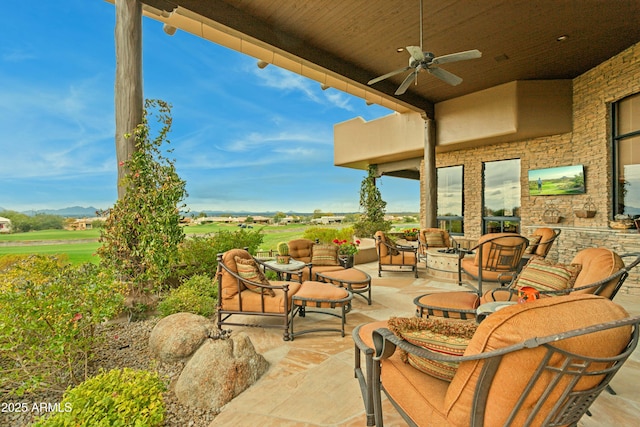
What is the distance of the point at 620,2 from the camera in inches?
195

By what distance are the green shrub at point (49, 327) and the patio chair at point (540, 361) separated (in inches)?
96.5

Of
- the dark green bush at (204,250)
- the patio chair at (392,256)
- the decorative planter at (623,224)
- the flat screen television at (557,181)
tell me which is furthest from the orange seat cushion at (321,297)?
the flat screen television at (557,181)

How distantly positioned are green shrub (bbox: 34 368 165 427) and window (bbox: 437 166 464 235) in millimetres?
10522

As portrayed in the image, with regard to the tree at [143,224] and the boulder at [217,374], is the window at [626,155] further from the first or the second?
the tree at [143,224]

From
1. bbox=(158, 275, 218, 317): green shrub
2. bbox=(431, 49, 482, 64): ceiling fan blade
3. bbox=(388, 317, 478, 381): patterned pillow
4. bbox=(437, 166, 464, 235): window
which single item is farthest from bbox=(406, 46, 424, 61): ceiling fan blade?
bbox=(437, 166, 464, 235): window

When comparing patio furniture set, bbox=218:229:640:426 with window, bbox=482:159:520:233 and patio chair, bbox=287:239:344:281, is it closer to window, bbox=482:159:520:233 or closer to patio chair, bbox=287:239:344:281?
patio chair, bbox=287:239:344:281

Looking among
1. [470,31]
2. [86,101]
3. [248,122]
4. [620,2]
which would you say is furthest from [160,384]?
[248,122]

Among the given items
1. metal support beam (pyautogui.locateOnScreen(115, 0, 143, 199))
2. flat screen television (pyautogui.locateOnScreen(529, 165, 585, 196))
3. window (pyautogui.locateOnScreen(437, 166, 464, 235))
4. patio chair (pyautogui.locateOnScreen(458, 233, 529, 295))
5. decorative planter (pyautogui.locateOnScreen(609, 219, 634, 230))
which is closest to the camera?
metal support beam (pyautogui.locateOnScreen(115, 0, 143, 199))

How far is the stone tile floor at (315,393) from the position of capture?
6.76ft

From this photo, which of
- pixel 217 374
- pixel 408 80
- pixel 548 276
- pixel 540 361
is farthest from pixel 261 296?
pixel 408 80

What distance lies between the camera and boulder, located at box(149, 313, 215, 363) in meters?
2.77

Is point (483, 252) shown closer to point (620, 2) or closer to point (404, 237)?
point (620, 2)

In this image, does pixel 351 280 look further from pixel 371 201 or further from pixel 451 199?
pixel 371 201

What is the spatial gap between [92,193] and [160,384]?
3.63 meters
